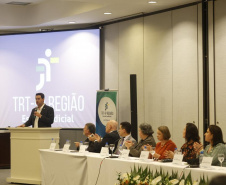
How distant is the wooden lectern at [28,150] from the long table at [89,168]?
93 cm

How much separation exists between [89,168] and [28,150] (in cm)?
238

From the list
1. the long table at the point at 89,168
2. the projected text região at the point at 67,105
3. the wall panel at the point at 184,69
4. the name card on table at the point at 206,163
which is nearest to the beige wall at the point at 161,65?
the wall panel at the point at 184,69

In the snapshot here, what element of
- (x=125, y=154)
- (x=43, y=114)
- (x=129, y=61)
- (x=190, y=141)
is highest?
(x=129, y=61)

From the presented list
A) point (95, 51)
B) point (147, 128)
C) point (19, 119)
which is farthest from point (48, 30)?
point (147, 128)

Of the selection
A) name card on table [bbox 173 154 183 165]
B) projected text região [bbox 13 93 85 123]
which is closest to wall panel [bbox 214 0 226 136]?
name card on table [bbox 173 154 183 165]

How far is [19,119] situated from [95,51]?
2290 mm

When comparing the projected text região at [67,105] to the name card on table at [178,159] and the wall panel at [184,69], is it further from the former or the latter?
the name card on table at [178,159]

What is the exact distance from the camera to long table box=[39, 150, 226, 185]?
4461 millimetres

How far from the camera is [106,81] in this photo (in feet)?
34.3

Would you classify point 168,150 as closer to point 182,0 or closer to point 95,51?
point 182,0

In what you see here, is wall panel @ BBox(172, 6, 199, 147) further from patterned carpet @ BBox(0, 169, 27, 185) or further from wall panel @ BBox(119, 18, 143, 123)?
patterned carpet @ BBox(0, 169, 27, 185)

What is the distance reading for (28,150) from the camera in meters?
7.86

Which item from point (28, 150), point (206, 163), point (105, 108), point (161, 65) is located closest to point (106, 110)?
point (105, 108)

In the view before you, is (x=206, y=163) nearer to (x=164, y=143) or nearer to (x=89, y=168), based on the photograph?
(x=164, y=143)
